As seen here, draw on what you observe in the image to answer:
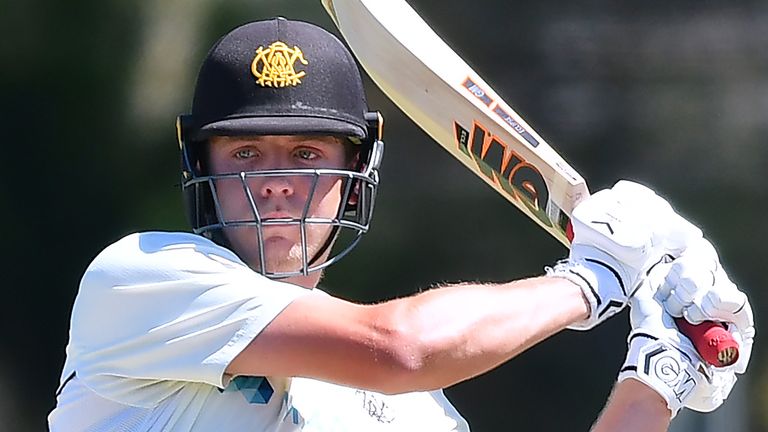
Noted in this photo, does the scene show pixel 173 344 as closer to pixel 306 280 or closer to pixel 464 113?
pixel 306 280

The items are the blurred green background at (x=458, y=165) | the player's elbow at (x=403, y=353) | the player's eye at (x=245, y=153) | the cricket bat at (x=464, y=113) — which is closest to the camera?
the player's elbow at (x=403, y=353)

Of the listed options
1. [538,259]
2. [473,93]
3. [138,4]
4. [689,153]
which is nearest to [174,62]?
[138,4]

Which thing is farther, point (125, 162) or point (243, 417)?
point (125, 162)

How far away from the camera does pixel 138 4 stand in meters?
4.48

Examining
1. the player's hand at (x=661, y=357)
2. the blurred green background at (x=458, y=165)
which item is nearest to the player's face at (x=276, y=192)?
the player's hand at (x=661, y=357)

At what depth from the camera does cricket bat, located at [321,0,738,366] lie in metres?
2.29

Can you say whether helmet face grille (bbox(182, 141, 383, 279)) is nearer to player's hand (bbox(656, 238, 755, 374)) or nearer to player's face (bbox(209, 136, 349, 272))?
player's face (bbox(209, 136, 349, 272))

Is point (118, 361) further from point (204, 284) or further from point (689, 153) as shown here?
point (689, 153)

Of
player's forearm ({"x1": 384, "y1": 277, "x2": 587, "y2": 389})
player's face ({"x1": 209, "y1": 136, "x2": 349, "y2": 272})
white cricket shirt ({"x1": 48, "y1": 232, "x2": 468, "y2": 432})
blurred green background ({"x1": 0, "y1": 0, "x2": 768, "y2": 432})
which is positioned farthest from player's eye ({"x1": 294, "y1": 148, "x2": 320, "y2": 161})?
blurred green background ({"x1": 0, "y1": 0, "x2": 768, "y2": 432})

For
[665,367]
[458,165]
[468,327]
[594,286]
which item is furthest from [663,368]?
[458,165]

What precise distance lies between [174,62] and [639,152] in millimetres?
1489

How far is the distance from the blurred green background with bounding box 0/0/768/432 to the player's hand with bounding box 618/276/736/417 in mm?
2189

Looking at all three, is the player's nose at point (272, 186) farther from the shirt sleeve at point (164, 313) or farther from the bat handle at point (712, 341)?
the bat handle at point (712, 341)

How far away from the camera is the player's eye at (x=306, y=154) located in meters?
2.01
